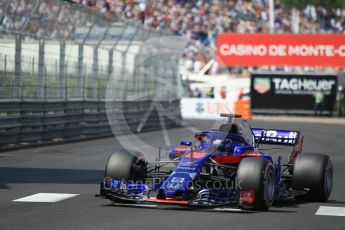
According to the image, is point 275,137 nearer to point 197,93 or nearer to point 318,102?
point 318,102

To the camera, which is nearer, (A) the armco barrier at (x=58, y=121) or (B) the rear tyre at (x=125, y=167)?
(B) the rear tyre at (x=125, y=167)

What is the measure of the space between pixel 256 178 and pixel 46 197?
2.77m

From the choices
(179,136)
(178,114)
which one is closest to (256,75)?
(178,114)

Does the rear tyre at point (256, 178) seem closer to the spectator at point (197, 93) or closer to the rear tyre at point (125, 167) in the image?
the rear tyre at point (125, 167)

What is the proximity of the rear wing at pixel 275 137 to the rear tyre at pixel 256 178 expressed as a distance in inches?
95.2

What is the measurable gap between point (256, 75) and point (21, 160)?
28536mm

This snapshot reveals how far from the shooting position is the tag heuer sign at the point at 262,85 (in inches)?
1790

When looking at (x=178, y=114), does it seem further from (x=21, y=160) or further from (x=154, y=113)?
(x=21, y=160)

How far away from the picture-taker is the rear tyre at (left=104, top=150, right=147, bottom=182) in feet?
36.7

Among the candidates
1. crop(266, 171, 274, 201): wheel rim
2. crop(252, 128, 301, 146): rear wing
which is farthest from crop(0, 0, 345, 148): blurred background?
crop(266, 171, 274, 201): wheel rim

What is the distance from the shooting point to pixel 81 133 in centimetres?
2588

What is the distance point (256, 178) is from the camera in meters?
10.5

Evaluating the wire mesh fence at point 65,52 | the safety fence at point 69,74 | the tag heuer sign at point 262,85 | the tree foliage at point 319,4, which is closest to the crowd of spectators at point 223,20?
the tree foliage at point 319,4

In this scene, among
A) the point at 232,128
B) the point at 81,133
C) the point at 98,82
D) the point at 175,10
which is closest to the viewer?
the point at 232,128
